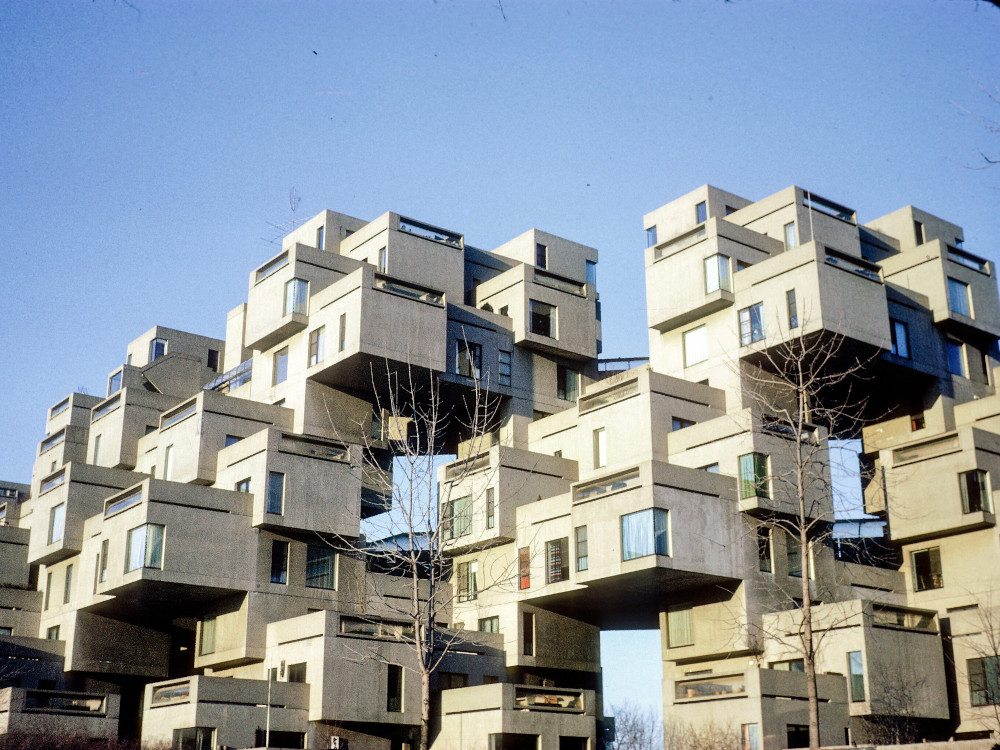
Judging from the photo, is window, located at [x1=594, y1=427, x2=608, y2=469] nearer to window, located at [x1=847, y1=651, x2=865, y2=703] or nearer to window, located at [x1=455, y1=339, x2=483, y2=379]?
window, located at [x1=455, y1=339, x2=483, y2=379]

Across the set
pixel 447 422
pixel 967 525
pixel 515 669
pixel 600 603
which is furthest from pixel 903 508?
pixel 447 422

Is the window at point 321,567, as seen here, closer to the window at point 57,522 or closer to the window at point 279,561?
the window at point 279,561

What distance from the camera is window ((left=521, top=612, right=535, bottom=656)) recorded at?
56719 millimetres

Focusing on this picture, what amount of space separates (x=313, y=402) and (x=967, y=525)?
33.3 metres

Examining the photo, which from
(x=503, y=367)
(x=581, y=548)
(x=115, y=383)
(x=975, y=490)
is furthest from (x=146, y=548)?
(x=975, y=490)

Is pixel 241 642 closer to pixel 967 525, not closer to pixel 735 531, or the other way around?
pixel 735 531

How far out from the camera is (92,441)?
75.8 meters

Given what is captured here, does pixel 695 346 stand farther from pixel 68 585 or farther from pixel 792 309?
pixel 68 585

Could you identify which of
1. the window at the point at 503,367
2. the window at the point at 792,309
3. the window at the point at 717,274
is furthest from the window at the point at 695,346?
the window at the point at 503,367

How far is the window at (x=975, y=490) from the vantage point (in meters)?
53.3

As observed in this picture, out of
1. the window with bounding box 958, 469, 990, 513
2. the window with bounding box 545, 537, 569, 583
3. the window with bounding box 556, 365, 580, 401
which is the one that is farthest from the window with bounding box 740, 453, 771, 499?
the window with bounding box 556, 365, 580, 401

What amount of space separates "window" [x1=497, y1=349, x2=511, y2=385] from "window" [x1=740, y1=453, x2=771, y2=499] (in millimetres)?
18989

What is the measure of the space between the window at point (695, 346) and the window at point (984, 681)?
66.2 ft

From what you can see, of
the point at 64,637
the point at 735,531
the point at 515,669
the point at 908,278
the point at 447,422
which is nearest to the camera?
the point at 735,531
